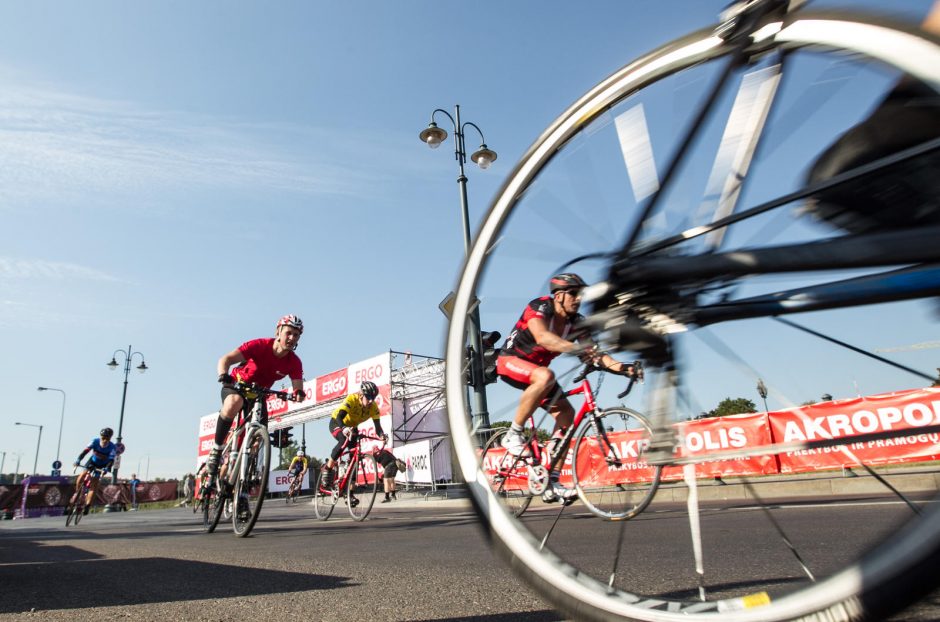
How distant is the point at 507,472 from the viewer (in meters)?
2.33

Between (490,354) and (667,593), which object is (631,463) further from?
(490,354)

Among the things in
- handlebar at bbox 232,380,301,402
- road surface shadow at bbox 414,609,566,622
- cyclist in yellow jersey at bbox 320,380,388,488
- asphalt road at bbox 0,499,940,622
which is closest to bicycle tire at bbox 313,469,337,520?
cyclist in yellow jersey at bbox 320,380,388,488

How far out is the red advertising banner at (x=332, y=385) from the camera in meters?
37.1

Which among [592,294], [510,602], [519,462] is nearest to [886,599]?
[592,294]

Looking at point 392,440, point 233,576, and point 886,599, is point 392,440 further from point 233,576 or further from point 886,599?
point 886,599

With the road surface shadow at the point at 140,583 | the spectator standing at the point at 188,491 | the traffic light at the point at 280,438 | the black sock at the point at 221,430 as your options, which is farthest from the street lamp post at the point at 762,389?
the spectator standing at the point at 188,491

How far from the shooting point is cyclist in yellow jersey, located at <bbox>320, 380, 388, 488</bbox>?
375 inches

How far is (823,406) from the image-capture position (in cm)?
133

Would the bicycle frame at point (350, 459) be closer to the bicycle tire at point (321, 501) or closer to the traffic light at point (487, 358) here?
the bicycle tire at point (321, 501)

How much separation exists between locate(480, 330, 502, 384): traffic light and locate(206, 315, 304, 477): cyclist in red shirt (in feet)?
14.6

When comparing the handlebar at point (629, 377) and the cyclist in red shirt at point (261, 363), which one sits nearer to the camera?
the handlebar at point (629, 377)

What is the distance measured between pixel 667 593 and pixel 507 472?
0.68m

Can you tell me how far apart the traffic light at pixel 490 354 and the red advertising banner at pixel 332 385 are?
35.4 metres

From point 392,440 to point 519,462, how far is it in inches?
1172
